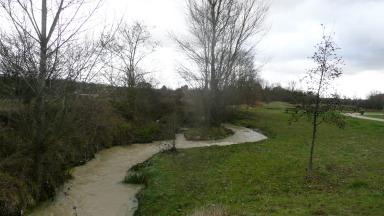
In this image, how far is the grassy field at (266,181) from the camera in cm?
921

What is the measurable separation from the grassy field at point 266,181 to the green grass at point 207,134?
596 centimetres

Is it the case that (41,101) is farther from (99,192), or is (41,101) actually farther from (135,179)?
(135,179)

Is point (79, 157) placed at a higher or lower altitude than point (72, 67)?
lower

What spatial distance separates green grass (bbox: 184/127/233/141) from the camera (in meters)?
26.9

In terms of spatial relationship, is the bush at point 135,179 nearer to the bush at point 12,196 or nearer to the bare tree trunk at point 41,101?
the bare tree trunk at point 41,101

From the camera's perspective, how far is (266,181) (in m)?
12.3

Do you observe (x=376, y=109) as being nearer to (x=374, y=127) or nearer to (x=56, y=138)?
A: (x=374, y=127)

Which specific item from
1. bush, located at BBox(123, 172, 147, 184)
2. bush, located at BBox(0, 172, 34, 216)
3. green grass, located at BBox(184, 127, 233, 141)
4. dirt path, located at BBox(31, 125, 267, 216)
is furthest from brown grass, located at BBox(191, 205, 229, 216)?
green grass, located at BBox(184, 127, 233, 141)

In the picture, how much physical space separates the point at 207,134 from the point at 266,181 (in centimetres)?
1528

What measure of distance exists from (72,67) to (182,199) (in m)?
5.05

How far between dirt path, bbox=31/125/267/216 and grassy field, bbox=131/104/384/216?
73 centimetres

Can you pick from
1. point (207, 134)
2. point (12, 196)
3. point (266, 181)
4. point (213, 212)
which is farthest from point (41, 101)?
point (207, 134)

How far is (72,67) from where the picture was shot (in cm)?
1168

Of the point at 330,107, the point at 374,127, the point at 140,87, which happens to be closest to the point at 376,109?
the point at 374,127
